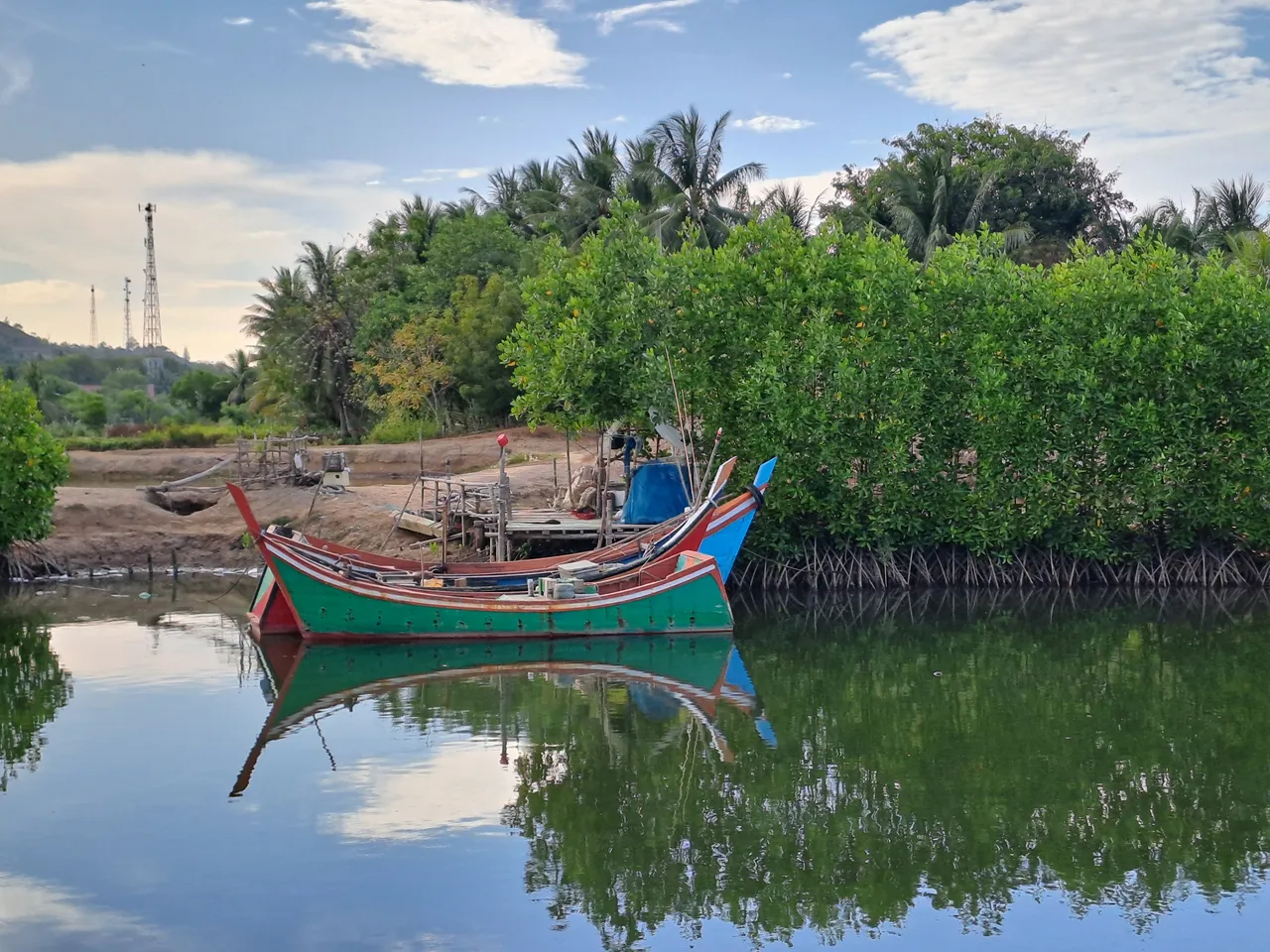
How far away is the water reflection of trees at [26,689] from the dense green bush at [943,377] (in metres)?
8.22

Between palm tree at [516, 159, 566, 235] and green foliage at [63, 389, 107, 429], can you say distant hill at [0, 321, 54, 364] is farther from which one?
palm tree at [516, 159, 566, 235]

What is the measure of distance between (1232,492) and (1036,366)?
3659 mm

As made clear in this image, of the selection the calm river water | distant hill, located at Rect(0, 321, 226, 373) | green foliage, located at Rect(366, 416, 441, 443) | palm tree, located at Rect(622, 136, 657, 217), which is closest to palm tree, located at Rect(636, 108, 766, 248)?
palm tree, located at Rect(622, 136, 657, 217)

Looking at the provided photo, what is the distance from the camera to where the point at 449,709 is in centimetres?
1403

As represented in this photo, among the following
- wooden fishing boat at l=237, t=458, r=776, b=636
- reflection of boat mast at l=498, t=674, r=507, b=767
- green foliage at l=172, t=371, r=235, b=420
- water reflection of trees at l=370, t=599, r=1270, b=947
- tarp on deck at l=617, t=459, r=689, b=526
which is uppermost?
green foliage at l=172, t=371, r=235, b=420

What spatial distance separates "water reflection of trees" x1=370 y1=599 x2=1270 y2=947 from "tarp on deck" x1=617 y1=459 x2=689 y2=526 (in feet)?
12.7

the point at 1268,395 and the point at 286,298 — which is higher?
the point at 286,298

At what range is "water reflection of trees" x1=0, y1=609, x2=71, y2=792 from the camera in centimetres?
1262

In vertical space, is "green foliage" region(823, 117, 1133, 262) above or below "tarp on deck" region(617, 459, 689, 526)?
above

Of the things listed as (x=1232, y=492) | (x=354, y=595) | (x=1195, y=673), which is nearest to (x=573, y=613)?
(x=354, y=595)

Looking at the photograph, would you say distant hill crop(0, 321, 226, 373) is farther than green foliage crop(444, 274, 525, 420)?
Yes

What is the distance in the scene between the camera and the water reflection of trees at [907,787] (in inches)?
349

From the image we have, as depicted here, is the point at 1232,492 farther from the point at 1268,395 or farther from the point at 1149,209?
the point at 1149,209

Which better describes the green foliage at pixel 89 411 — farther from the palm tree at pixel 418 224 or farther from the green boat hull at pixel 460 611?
the green boat hull at pixel 460 611
